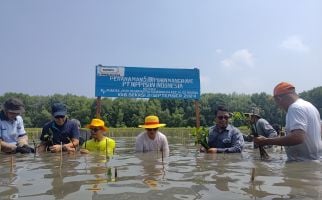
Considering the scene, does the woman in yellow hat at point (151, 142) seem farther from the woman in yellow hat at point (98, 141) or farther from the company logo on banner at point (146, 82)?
the company logo on banner at point (146, 82)

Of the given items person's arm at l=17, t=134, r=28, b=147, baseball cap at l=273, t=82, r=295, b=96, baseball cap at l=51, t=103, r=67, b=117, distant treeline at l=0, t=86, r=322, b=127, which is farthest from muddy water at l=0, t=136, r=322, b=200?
distant treeline at l=0, t=86, r=322, b=127

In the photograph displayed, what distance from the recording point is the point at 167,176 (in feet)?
16.4

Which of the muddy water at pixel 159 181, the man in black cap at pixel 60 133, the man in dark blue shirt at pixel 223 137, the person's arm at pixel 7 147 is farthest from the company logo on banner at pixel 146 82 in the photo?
the muddy water at pixel 159 181

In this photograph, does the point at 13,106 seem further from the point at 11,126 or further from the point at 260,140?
the point at 260,140

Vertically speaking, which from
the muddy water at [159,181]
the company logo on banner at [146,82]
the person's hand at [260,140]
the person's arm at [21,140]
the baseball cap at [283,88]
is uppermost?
the company logo on banner at [146,82]

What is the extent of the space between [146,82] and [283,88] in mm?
8866

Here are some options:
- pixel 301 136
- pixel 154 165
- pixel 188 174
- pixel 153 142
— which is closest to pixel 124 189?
pixel 188 174

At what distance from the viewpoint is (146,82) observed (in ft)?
48.3

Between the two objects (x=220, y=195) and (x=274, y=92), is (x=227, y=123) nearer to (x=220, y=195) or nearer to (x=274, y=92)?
(x=274, y=92)

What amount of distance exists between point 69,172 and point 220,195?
93.5 inches

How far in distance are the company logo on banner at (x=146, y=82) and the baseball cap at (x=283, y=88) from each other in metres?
8.65

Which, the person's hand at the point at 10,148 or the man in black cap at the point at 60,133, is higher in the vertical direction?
the man in black cap at the point at 60,133

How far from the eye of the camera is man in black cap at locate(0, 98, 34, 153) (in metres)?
8.42

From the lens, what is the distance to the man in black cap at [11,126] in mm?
8422
